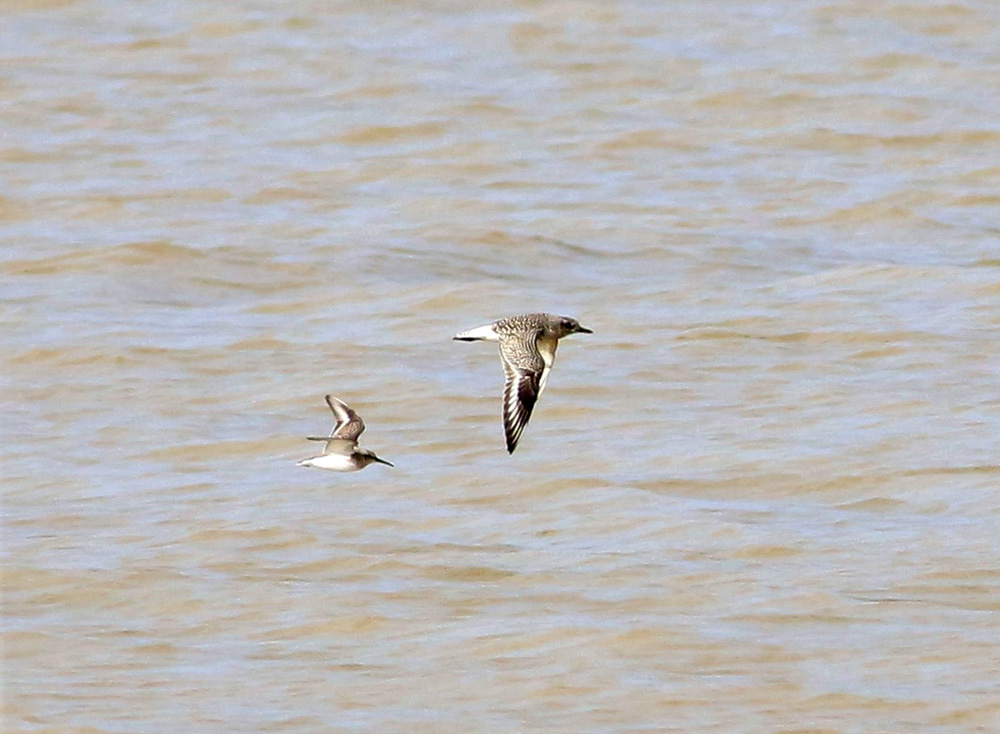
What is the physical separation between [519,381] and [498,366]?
4200 mm

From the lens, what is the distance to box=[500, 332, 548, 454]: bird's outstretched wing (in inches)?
261

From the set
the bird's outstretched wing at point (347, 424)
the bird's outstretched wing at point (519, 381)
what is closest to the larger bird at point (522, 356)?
the bird's outstretched wing at point (519, 381)

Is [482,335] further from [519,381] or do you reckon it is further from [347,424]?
[347,424]

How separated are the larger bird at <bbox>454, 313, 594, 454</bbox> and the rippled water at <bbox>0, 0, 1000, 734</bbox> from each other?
0.84 m

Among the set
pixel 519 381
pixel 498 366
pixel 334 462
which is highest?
pixel 519 381

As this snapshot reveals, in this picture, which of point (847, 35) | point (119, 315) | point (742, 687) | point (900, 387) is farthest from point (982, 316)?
point (847, 35)

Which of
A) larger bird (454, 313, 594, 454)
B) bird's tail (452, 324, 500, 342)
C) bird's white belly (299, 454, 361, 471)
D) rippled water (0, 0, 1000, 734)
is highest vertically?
bird's tail (452, 324, 500, 342)

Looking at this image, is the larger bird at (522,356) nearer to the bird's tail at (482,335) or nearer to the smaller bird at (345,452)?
the bird's tail at (482,335)

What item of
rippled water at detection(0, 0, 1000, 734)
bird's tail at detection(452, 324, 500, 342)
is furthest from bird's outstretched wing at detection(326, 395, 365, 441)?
rippled water at detection(0, 0, 1000, 734)

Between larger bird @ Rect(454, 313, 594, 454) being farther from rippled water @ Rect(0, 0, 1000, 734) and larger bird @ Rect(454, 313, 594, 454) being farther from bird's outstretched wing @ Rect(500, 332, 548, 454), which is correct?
rippled water @ Rect(0, 0, 1000, 734)

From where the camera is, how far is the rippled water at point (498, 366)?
7168 mm

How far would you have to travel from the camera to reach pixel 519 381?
6770 mm

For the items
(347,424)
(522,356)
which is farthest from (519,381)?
(347,424)

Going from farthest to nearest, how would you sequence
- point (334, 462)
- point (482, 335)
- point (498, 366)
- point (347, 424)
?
1. point (498, 366)
2. point (482, 335)
3. point (347, 424)
4. point (334, 462)
